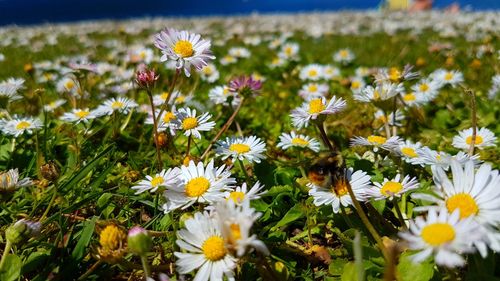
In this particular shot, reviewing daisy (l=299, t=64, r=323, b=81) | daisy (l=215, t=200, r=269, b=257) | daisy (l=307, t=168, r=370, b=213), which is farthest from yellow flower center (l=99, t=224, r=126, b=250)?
daisy (l=299, t=64, r=323, b=81)

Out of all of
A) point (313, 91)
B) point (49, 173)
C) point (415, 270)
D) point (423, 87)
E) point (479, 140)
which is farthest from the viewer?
point (313, 91)

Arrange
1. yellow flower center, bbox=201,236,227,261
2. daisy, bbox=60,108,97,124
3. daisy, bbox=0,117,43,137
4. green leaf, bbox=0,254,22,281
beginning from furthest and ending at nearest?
daisy, bbox=60,108,97,124 < daisy, bbox=0,117,43,137 < green leaf, bbox=0,254,22,281 < yellow flower center, bbox=201,236,227,261

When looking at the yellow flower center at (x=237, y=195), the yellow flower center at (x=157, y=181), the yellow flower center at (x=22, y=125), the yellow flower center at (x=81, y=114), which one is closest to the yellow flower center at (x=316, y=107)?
the yellow flower center at (x=237, y=195)

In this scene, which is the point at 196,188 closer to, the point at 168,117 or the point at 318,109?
the point at 318,109

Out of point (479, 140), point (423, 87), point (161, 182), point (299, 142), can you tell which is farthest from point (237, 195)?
point (423, 87)

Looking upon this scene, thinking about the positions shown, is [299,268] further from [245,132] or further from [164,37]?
[245,132]

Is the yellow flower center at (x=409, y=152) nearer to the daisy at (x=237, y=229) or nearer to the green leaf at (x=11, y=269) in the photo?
the daisy at (x=237, y=229)

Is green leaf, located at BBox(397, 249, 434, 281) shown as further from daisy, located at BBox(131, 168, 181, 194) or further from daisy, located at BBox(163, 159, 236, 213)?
daisy, located at BBox(131, 168, 181, 194)
